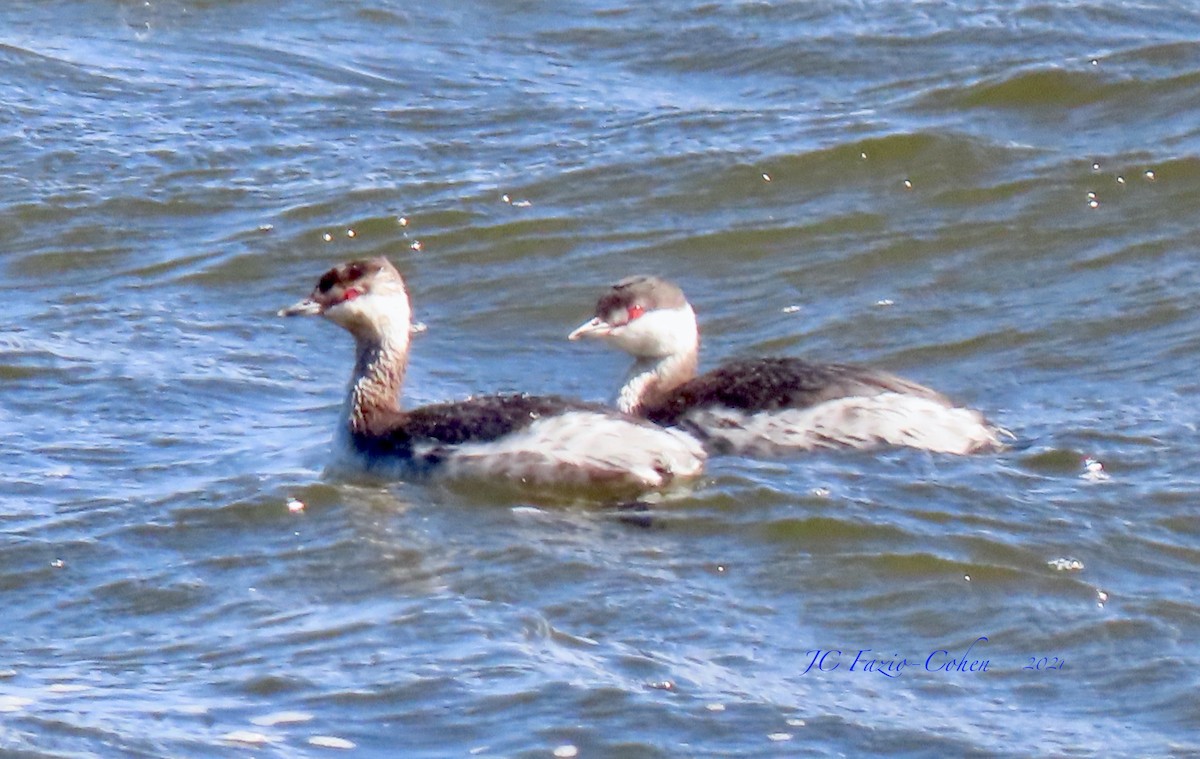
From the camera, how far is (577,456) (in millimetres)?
8055

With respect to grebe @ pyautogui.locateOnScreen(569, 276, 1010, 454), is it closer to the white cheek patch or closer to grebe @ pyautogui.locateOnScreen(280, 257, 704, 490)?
the white cheek patch

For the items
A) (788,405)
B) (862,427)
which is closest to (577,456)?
(788,405)

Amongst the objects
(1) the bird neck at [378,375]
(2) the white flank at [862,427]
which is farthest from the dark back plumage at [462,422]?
(2) the white flank at [862,427]

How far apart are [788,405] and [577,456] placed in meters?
0.95

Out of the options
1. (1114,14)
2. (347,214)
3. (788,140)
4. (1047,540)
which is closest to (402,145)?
(347,214)

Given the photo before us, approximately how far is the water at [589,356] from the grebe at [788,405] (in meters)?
0.13

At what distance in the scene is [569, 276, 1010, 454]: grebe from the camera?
Result: 843 cm

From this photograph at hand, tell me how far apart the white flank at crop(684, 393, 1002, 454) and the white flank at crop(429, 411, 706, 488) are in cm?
51

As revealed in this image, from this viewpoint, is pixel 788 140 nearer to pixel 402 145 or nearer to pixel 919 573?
pixel 402 145

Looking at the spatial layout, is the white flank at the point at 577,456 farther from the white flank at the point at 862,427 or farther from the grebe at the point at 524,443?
the white flank at the point at 862,427

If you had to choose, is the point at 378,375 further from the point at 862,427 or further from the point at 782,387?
the point at 862,427

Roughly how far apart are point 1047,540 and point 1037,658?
92 centimetres

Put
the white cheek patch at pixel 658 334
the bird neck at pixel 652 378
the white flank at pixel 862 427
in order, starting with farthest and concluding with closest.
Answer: the bird neck at pixel 652 378 < the white cheek patch at pixel 658 334 < the white flank at pixel 862 427

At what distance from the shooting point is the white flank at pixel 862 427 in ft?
27.5
